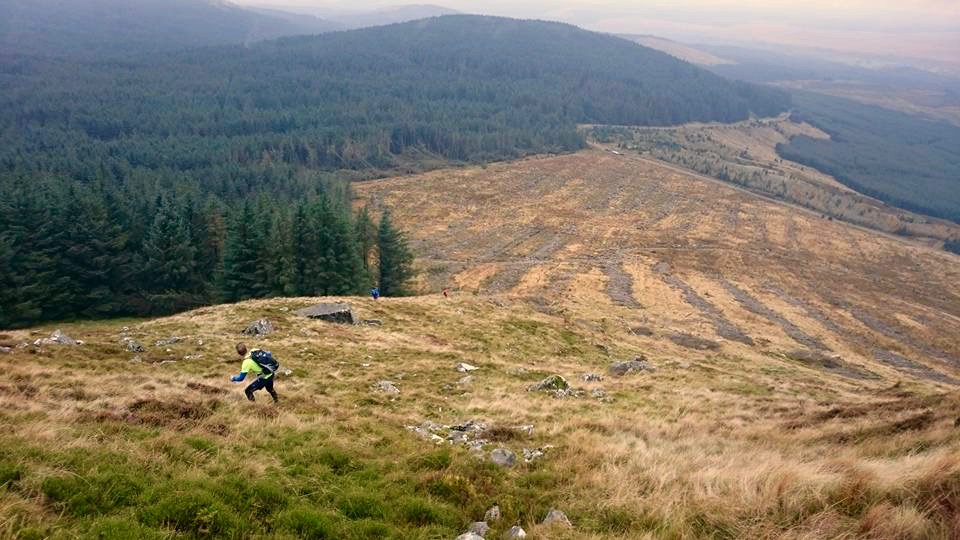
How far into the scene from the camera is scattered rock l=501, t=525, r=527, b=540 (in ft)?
27.2

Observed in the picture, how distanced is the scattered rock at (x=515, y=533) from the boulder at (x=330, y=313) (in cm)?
2407

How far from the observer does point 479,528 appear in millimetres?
8617

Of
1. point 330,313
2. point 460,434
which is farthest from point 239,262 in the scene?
point 460,434

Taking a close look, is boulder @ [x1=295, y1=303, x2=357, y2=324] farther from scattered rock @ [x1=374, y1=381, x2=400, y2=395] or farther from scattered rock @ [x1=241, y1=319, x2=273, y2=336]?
scattered rock @ [x1=374, y1=381, x2=400, y2=395]

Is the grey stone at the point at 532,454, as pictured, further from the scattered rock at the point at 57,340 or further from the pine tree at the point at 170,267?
the pine tree at the point at 170,267

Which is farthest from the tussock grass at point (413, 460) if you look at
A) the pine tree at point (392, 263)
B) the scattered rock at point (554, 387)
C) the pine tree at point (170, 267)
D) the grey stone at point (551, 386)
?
the pine tree at point (392, 263)

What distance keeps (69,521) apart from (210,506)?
6.02ft

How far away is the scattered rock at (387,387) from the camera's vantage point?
19508 millimetres

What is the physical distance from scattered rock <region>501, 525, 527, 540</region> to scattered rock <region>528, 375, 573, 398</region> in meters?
13.7

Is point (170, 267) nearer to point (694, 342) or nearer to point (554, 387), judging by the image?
point (554, 387)

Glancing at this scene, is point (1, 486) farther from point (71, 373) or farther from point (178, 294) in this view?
point (178, 294)

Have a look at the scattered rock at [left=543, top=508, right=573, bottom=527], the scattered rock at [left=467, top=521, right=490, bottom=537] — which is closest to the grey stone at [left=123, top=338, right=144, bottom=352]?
the scattered rock at [left=467, top=521, right=490, bottom=537]

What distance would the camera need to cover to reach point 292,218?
51.6m

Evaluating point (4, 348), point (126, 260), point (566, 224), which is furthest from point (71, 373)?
point (566, 224)
